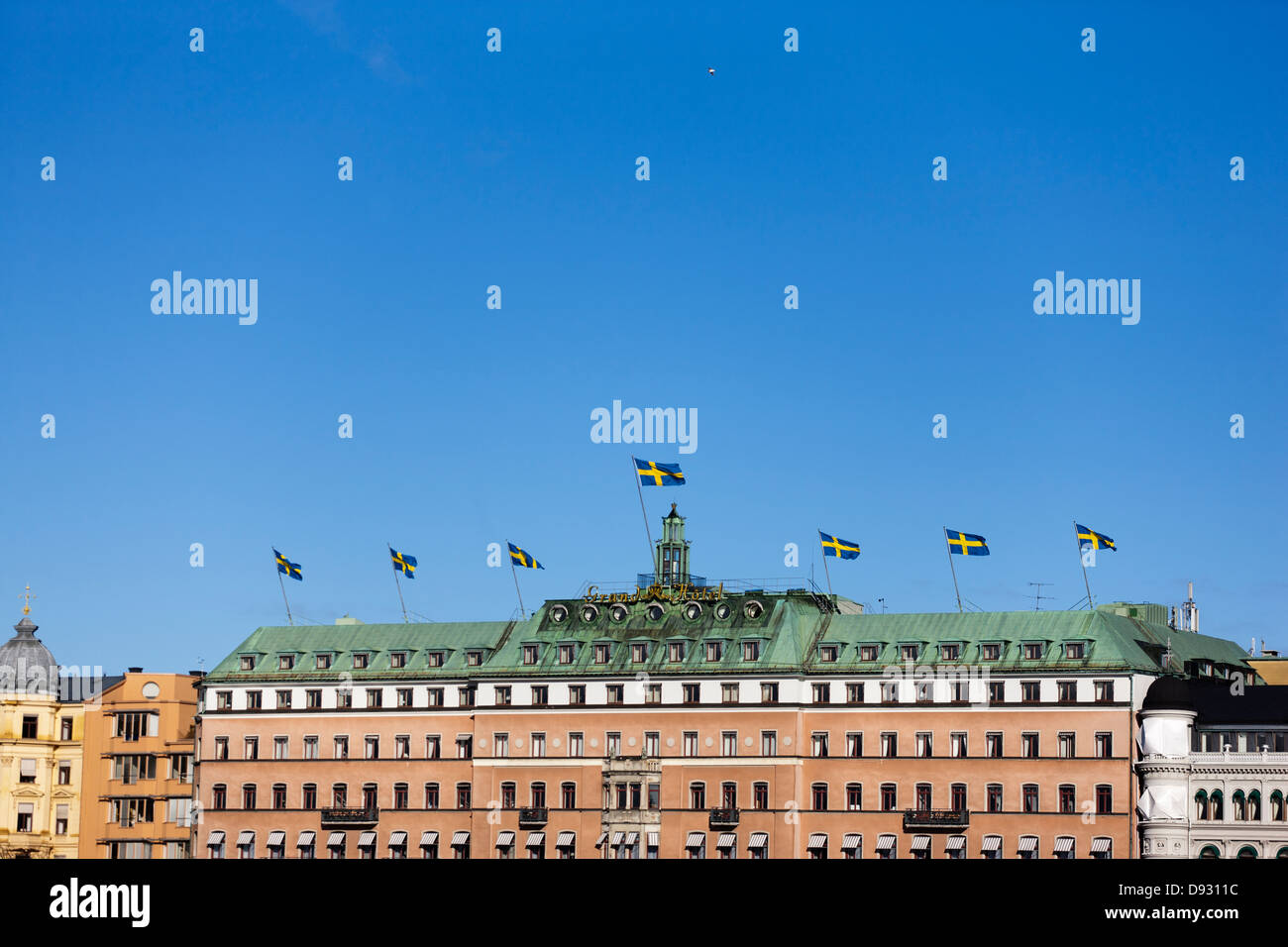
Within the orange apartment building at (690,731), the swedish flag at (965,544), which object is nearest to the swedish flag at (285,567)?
the orange apartment building at (690,731)

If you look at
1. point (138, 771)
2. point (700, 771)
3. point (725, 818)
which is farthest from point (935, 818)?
point (138, 771)

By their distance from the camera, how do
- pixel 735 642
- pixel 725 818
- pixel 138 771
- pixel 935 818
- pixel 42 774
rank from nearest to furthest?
pixel 935 818
pixel 725 818
pixel 735 642
pixel 138 771
pixel 42 774

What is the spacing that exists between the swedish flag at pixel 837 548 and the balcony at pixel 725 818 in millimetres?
25407

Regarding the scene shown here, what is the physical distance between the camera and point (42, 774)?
634ft

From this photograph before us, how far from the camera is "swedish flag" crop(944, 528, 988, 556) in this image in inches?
6708

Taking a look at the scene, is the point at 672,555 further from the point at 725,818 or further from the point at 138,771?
the point at 138,771

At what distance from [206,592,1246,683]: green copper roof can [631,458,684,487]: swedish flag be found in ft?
36.6

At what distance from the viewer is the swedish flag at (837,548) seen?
178 meters

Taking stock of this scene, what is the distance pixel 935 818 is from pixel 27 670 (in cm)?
9224

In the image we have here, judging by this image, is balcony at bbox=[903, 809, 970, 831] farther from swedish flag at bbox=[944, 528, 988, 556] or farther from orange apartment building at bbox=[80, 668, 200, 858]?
orange apartment building at bbox=[80, 668, 200, 858]

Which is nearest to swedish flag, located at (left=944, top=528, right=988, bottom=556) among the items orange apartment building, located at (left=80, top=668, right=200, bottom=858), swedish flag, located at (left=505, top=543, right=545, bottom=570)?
swedish flag, located at (left=505, top=543, right=545, bottom=570)
